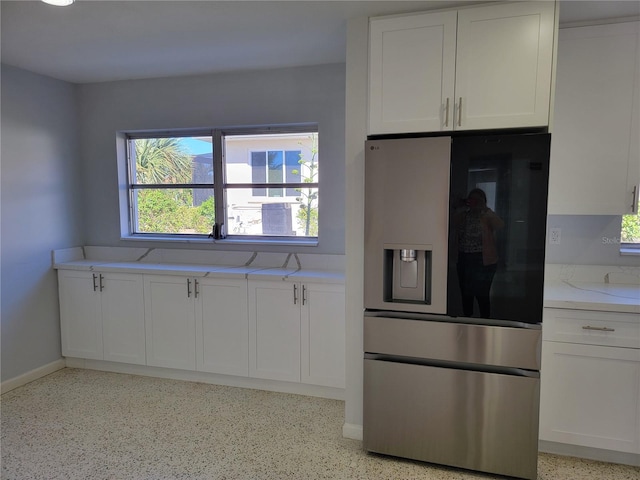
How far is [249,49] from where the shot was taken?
2826 millimetres

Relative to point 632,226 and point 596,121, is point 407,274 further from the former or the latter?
point 632,226

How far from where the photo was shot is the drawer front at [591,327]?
213cm

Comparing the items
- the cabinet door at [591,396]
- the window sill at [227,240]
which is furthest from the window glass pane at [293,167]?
the cabinet door at [591,396]

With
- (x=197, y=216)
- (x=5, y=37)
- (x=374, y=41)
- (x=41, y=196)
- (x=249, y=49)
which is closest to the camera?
(x=374, y=41)

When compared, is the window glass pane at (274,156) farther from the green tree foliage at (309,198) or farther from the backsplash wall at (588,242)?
A: the backsplash wall at (588,242)

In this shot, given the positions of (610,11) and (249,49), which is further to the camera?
(249,49)

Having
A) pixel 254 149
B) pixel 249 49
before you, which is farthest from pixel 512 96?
pixel 254 149

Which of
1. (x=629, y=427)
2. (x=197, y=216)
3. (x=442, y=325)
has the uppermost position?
(x=197, y=216)

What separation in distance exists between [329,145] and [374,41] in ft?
3.45

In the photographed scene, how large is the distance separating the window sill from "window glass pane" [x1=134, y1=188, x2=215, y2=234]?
83 millimetres

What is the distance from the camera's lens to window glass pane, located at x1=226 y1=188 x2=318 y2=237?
3424 mm

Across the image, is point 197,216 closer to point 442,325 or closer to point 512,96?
point 442,325

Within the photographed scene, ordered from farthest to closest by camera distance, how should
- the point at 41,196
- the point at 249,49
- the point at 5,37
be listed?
the point at 41,196
the point at 249,49
the point at 5,37

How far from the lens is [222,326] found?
318 cm
